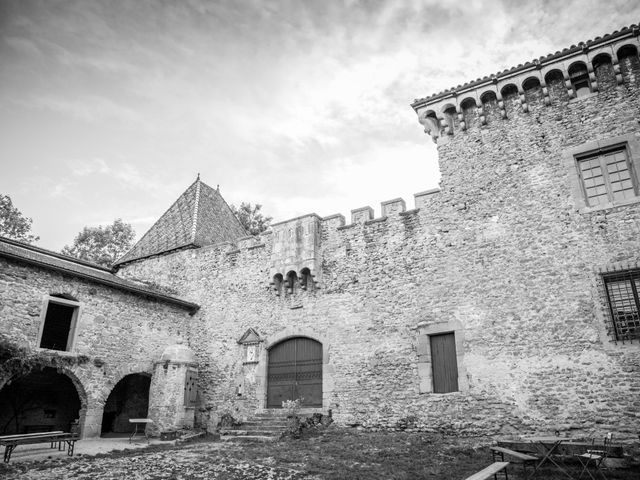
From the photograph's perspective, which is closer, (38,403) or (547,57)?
(547,57)

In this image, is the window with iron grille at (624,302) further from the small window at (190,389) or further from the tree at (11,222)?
the tree at (11,222)

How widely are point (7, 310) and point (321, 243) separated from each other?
26.2ft

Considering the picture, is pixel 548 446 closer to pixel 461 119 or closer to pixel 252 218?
pixel 461 119

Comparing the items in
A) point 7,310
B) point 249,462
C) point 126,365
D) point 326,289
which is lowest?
point 249,462

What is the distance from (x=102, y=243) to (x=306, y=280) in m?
16.2

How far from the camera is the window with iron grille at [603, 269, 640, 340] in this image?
886 cm

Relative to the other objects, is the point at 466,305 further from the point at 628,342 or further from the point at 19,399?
the point at 19,399

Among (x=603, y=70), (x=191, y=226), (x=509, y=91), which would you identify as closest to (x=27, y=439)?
(x=191, y=226)

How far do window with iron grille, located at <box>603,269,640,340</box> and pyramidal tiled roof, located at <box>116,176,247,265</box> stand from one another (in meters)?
12.5

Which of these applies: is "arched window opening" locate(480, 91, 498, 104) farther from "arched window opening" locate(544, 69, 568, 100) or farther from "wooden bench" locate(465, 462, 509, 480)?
"wooden bench" locate(465, 462, 509, 480)

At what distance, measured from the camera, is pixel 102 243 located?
24734 mm

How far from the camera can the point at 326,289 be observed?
12.9 m

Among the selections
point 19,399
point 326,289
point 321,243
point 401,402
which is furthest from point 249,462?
point 19,399

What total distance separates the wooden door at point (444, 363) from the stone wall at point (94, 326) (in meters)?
8.17
